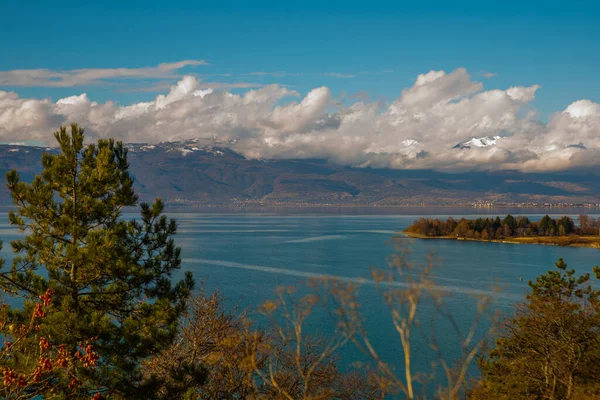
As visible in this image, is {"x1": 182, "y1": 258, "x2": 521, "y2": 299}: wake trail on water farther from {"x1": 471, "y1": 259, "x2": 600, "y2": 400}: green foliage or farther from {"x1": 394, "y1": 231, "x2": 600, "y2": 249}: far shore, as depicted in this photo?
{"x1": 394, "y1": 231, "x2": 600, "y2": 249}: far shore

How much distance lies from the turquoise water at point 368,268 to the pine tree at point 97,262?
335 inches

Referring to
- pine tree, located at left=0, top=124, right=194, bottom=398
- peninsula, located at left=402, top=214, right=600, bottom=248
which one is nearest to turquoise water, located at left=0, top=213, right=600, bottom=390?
pine tree, located at left=0, top=124, right=194, bottom=398

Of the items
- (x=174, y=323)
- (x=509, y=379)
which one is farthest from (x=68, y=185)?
(x=509, y=379)

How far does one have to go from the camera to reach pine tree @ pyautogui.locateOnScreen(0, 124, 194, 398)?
1168cm

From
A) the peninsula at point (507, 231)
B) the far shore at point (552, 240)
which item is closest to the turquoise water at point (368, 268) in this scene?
the far shore at point (552, 240)

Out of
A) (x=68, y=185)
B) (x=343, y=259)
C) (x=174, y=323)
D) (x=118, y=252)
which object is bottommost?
(x=343, y=259)

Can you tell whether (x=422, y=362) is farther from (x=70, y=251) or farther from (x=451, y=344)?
(x=70, y=251)

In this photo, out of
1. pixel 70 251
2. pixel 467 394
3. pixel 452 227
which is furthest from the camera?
pixel 452 227

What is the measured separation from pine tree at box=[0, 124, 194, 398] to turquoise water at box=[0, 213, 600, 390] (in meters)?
8.51

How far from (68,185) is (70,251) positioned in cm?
183

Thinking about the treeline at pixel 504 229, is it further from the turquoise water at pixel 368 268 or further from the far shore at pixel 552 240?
the turquoise water at pixel 368 268

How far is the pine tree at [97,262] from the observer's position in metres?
11.7

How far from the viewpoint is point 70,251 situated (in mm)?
11930

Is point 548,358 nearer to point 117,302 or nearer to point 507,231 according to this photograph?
point 117,302
